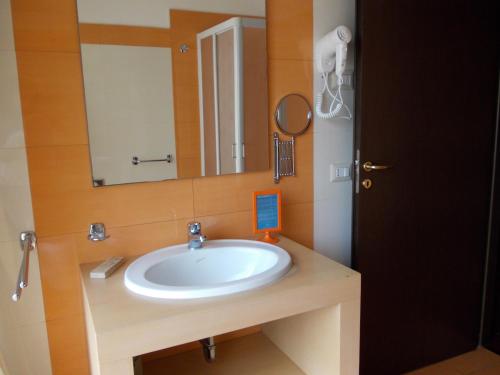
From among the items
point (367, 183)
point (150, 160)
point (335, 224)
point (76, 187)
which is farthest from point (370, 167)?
point (76, 187)

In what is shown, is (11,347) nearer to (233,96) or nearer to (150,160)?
(150,160)

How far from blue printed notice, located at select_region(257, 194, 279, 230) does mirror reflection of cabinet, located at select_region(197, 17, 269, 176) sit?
132mm

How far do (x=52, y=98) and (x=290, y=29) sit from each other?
2.96 feet

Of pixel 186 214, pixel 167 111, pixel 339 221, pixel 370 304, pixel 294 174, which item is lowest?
pixel 370 304

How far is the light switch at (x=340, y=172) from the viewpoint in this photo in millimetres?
1745

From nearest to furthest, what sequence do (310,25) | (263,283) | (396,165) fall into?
(263,283) < (310,25) < (396,165)

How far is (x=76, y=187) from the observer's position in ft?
4.29

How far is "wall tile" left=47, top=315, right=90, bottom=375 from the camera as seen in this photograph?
134 centimetres

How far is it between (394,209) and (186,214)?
908 millimetres

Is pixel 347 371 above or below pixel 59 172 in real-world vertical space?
below

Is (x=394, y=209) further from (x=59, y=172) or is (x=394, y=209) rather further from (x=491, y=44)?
(x=59, y=172)

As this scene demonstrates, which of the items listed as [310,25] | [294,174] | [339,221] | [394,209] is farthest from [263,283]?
[310,25]

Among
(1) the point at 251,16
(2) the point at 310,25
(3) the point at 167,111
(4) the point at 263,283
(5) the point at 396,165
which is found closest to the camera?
(4) the point at 263,283

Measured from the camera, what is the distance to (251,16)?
1506 mm
